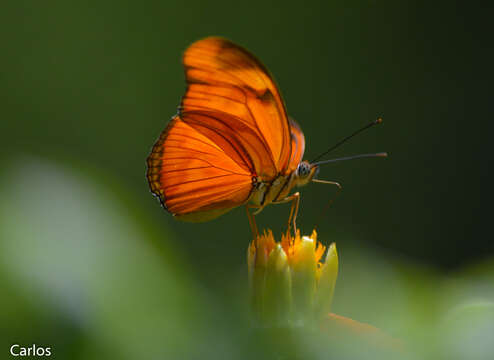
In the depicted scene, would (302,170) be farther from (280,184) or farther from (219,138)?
(219,138)

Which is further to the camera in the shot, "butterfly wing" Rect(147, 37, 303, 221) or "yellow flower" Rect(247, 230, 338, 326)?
"butterfly wing" Rect(147, 37, 303, 221)

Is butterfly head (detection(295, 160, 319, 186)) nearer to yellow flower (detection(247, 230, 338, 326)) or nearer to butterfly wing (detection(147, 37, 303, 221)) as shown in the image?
butterfly wing (detection(147, 37, 303, 221))

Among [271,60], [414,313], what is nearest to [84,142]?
[271,60]

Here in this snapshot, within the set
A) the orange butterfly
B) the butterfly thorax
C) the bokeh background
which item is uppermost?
the bokeh background

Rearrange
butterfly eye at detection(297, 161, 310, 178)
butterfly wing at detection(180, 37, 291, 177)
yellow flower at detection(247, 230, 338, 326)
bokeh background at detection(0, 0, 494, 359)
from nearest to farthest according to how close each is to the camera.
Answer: yellow flower at detection(247, 230, 338, 326) < butterfly wing at detection(180, 37, 291, 177) < butterfly eye at detection(297, 161, 310, 178) < bokeh background at detection(0, 0, 494, 359)

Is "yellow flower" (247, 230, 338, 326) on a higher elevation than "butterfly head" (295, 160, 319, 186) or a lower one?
lower

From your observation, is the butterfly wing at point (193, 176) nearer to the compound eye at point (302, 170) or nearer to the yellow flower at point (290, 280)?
the compound eye at point (302, 170)

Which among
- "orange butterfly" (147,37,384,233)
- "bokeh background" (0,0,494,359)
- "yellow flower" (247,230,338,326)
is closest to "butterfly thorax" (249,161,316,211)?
"orange butterfly" (147,37,384,233)
